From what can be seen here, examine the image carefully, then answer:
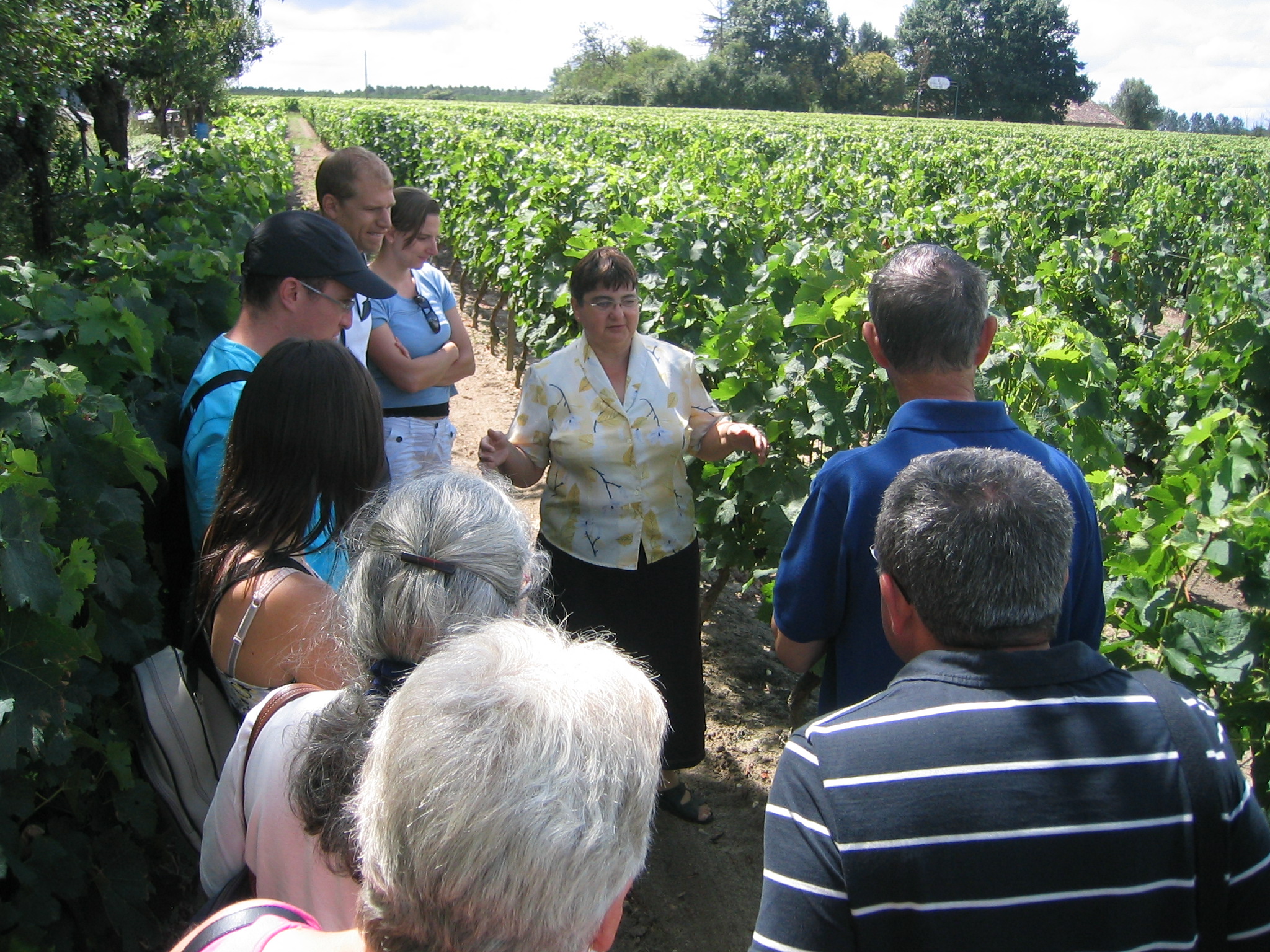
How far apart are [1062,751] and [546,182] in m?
A: 7.83

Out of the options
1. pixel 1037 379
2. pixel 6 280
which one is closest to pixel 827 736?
pixel 1037 379

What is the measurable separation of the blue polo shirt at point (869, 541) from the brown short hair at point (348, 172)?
2338mm

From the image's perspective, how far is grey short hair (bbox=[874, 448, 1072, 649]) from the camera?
4.15 ft

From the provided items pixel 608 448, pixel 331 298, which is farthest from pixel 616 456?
pixel 331 298

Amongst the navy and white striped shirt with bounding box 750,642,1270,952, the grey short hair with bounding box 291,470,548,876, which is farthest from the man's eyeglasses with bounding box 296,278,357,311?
the navy and white striped shirt with bounding box 750,642,1270,952

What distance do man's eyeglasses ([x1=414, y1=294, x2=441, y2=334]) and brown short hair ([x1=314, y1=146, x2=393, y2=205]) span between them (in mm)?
435

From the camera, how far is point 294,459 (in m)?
1.80

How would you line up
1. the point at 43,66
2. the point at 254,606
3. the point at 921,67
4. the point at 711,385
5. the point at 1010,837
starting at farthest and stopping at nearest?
the point at 921,67 < the point at 43,66 < the point at 711,385 < the point at 254,606 < the point at 1010,837

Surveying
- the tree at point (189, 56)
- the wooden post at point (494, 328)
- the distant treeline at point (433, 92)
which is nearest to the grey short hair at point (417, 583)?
the wooden post at point (494, 328)

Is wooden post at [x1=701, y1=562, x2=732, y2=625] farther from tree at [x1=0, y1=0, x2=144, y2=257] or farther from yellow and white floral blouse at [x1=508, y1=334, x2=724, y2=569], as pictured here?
tree at [x1=0, y1=0, x2=144, y2=257]

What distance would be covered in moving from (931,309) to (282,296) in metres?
1.62

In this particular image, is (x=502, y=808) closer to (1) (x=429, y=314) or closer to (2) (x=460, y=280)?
(1) (x=429, y=314)

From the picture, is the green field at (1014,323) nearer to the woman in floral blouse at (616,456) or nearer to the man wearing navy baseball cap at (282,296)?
the woman in floral blouse at (616,456)

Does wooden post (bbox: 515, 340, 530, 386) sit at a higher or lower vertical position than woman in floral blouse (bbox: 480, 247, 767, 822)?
lower
